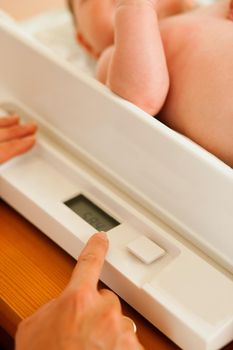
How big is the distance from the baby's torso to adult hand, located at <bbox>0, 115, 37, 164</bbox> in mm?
177

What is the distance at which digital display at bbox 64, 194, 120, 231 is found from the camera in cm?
65

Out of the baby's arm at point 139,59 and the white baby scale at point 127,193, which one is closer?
the white baby scale at point 127,193

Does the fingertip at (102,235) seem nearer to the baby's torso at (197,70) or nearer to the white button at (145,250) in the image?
the white button at (145,250)

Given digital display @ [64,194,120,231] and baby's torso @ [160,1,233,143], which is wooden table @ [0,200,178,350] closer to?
digital display @ [64,194,120,231]

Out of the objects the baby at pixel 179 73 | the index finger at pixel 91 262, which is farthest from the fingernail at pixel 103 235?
the baby at pixel 179 73

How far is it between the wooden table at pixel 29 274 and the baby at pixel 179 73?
20 centimetres

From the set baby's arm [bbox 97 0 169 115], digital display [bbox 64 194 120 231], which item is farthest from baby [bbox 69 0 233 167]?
digital display [bbox 64 194 120 231]

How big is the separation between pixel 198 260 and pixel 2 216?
0.26 meters

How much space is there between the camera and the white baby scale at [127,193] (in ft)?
1.82

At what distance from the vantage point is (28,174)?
0.72 meters

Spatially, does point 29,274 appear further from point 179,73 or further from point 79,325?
point 179,73

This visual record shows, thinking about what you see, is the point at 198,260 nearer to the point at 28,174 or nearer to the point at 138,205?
the point at 138,205

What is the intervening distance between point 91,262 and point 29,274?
0.10m

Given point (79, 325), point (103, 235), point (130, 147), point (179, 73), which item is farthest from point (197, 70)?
point (79, 325)
